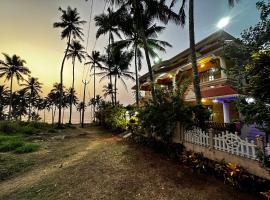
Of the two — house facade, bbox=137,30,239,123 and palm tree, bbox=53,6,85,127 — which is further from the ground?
palm tree, bbox=53,6,85,127

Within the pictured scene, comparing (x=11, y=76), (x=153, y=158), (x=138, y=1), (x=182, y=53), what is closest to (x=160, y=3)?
(x=138, y=1)

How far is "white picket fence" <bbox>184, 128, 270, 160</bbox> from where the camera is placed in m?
4.08

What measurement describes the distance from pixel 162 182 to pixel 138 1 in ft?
38.9

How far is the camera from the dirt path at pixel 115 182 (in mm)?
4047

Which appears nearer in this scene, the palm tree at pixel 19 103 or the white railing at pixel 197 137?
the white railing at pixel 197 137

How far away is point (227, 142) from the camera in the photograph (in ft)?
15.5

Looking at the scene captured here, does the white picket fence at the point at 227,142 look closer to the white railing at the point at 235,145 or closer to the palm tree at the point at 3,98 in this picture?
the white railing at the point at 235,145

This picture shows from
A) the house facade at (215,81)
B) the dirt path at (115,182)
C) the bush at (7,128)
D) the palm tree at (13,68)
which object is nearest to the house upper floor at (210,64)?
the house facade at (215,81)

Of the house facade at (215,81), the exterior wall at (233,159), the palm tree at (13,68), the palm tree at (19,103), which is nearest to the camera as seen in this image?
the exterior wall at (233,159)

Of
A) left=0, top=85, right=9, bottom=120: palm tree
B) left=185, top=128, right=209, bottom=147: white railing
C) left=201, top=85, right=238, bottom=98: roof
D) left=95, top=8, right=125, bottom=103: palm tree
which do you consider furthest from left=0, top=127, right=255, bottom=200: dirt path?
left=0, top=85, right=9, bottom=120: palm tree

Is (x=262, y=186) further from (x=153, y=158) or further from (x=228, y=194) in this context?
(x=153, y=158)

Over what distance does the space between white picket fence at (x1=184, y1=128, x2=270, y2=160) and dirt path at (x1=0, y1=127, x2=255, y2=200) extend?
3.46 ft

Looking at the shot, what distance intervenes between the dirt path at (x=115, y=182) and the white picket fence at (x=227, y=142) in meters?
1.05

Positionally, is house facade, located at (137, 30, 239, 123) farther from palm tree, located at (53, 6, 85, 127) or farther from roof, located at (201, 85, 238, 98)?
palm tree, located at (53, 6, 85, 127)
